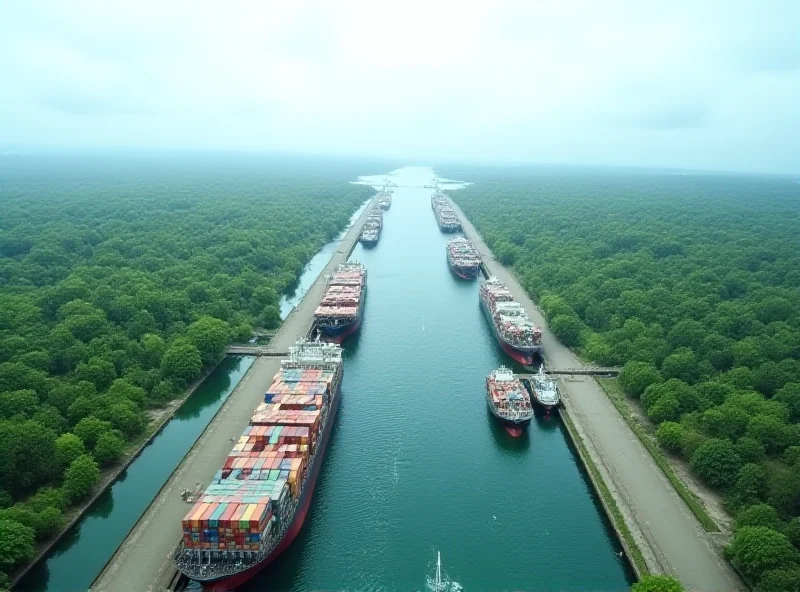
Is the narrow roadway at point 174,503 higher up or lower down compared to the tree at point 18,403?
lower down

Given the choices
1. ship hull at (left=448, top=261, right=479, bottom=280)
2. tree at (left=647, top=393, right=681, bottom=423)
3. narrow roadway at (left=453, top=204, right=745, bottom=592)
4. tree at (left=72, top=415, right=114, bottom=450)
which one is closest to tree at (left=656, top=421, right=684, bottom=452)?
narrow roadway at (left=453, top=204, right=745, bottom=592)

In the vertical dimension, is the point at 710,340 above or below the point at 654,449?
above

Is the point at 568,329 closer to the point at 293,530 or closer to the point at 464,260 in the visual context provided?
the point at 464,260

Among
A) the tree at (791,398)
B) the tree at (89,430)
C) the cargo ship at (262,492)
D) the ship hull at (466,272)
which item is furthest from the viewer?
the ship hull at (466,272)

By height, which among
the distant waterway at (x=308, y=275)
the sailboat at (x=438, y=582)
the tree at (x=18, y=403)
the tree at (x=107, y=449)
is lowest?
the distant waterway at (x=308, y=275)


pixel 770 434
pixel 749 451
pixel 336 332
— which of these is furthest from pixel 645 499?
pixel 336 332

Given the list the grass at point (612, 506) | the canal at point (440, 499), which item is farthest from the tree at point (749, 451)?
the canal at point (440, 499)

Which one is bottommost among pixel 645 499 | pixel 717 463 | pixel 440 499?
pixel 440 499

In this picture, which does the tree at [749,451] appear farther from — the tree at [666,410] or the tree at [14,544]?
the tree at [14,544]
